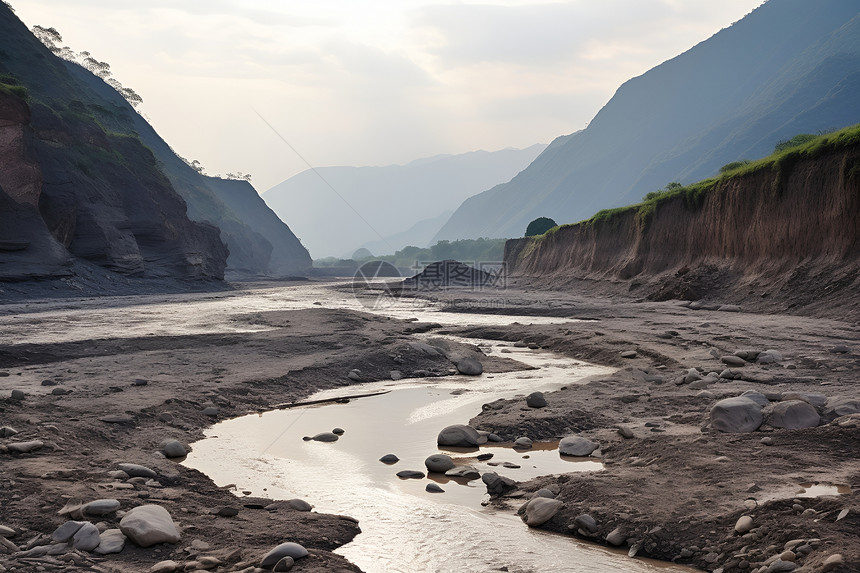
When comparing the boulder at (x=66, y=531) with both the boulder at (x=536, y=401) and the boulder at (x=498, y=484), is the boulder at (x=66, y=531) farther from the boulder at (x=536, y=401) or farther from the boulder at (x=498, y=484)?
the boulder at (x=536, y=401)

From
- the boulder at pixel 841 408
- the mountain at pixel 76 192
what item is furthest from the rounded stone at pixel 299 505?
the mountain at pixel 76 192

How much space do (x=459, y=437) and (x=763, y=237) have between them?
1887cm

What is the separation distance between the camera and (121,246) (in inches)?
1618

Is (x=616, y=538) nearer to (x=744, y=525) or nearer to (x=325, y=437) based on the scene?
(x=744, y=525)

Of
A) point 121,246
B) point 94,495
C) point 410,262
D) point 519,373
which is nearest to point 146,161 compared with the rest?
point 121,246

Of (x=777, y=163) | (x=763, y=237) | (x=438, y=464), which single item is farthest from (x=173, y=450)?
(x=777, y=163)

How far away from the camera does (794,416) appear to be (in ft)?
19.1

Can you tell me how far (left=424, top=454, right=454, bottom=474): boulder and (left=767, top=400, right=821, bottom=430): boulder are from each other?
3194mm

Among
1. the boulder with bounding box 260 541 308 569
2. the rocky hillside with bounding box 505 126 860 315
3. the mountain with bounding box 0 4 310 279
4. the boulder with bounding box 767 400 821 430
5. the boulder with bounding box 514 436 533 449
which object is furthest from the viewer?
the mountain with bounding box 0 4 310 279

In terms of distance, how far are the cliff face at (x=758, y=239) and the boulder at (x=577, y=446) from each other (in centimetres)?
1251

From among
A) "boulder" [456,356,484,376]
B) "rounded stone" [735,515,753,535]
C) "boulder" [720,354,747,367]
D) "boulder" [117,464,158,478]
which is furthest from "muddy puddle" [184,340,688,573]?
"boulder" [720,354,747,367]

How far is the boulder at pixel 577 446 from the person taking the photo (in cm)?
638

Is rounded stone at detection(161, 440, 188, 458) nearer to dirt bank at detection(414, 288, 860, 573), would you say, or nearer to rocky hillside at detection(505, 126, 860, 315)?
dirt bank at detection(414, 288, 860, 573)

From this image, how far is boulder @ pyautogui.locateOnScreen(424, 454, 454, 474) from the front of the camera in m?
6.02
